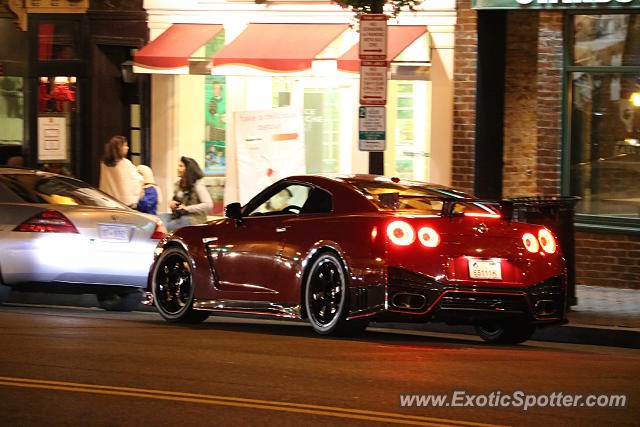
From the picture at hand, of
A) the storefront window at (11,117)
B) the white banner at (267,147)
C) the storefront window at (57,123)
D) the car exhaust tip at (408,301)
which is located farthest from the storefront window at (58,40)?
the car exhaust tip at (408,301)

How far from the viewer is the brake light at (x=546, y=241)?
10922 millimetres

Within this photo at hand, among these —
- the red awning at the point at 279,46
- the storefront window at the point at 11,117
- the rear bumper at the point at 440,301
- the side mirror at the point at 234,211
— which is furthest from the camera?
the storefront window at the point at 11,117

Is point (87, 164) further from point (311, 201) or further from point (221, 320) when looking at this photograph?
point (311, 201)

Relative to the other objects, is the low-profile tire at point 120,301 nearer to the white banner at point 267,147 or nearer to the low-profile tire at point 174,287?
the low-profile tire at point 174,287

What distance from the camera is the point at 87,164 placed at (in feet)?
70.2

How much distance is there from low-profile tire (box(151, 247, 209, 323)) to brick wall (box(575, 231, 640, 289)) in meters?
6.56

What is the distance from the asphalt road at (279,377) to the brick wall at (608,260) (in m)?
5.45

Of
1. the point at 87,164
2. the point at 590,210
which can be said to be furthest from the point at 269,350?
the point at 87,164

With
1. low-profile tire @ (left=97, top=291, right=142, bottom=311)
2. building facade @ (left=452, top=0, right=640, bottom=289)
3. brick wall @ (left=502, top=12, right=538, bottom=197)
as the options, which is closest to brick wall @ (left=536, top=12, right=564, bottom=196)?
building facade @ (left=452, top=0, right=640, bottom=289)

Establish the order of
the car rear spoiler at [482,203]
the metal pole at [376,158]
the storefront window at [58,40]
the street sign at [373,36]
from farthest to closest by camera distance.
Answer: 1. the storefront window at [58,40]
2. the metal pole at [376,158]
3. the street sign at [373,36]
4. the car rear spoiler at [482,203]

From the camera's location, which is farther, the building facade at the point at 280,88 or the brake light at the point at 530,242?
the building facade at the point at 280,88

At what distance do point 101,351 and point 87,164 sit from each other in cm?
1206

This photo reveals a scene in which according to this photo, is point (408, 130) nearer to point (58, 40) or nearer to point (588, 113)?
point (588, 113)

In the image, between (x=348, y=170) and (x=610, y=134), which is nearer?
(x=610, y=134)
